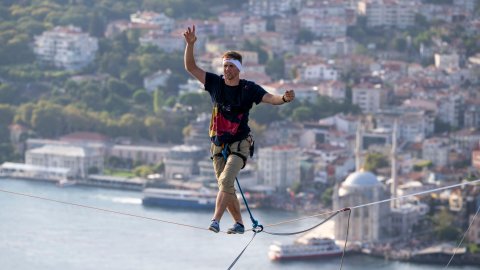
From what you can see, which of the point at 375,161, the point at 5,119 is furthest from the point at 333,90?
the point at 375,161

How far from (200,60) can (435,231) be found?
12.8 meters

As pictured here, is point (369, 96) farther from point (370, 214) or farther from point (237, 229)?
point (237, 229)

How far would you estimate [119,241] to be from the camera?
23.3m

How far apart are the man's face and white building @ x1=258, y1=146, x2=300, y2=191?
22322 mm

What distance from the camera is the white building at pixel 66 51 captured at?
123 feet

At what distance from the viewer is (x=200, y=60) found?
3694 centimetres

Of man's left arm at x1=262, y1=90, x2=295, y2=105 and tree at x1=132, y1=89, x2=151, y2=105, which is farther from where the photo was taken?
tree at x1=132, y1=89, x2=151, y2=105

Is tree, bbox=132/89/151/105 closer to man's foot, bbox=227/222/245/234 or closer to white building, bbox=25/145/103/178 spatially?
white building, bbox=25/145/103/178

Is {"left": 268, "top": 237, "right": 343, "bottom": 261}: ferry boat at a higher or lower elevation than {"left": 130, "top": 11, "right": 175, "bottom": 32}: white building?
Result: lower

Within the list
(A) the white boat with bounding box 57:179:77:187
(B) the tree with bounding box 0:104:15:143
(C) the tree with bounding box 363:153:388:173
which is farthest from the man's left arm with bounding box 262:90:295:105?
(B) the tree with bounding box 0:104:15:143

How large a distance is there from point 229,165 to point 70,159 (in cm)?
2491

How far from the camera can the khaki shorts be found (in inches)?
237

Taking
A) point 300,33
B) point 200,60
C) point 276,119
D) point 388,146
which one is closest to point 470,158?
point 388,146

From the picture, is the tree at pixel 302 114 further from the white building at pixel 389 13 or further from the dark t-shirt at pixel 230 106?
the dark t-shirt at pixel 230 106
